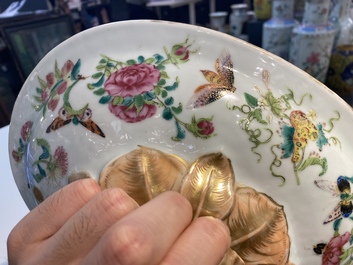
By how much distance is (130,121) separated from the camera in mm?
389

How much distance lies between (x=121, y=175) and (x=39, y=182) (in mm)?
134

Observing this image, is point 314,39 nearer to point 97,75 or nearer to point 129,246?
point 97,75

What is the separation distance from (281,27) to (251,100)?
103cm

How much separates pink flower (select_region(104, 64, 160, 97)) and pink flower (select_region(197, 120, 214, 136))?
73 millimetres

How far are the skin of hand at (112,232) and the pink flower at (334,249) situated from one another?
0.43 ft

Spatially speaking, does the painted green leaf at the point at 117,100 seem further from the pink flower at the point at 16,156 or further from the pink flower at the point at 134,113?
the pink flower at the point at 16,156

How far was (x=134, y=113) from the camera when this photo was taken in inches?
15.3

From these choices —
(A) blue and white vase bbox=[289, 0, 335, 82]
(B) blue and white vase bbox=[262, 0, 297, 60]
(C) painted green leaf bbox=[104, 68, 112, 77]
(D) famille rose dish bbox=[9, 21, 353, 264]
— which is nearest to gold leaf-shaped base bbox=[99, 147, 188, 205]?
(D) famille rose dish bbox=[9, 21, 353, 264]

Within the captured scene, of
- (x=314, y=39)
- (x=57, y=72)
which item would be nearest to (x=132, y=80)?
(x=57, y=72)

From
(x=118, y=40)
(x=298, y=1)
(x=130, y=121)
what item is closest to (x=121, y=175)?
(x=130, y=121)

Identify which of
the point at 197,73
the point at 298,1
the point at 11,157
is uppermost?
the point at 197,73

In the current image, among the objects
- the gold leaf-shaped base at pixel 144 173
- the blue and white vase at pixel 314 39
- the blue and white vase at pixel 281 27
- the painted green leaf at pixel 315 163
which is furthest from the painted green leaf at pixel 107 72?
the blue and white vase at pixel 281 27

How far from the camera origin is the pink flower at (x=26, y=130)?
1.56ft

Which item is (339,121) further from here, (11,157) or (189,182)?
(11,157)
